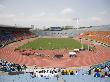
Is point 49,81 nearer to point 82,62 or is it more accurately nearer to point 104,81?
point 104,81

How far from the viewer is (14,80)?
41.5ft

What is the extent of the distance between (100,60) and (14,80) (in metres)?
11.8

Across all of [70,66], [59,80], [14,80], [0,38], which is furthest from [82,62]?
[0,38]

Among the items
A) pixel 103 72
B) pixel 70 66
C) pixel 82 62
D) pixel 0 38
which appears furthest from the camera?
pixel 0 38

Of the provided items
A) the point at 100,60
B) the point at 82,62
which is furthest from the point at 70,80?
the point at 100,60

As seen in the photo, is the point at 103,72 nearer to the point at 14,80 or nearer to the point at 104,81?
the point at 104,81

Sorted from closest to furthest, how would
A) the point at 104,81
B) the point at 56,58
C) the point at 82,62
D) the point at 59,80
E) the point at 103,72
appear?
the point at 104,81
the point at 59,80
the point at 103,72
the point at 82,62
the point at 56,58

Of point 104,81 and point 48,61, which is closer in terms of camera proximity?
point 104,81

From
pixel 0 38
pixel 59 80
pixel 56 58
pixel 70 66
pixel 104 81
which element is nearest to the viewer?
pixel 104 81

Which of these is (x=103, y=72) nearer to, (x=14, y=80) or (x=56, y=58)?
(x=14, y=80)

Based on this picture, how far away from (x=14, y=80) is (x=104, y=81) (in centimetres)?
490

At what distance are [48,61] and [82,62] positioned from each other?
3237 millimetres

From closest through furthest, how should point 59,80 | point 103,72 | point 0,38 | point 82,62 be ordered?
1. point 59,80
2. point 103,72
3. point 82,62
4. point 0,38

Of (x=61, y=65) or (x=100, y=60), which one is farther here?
(x=100, y=60)
